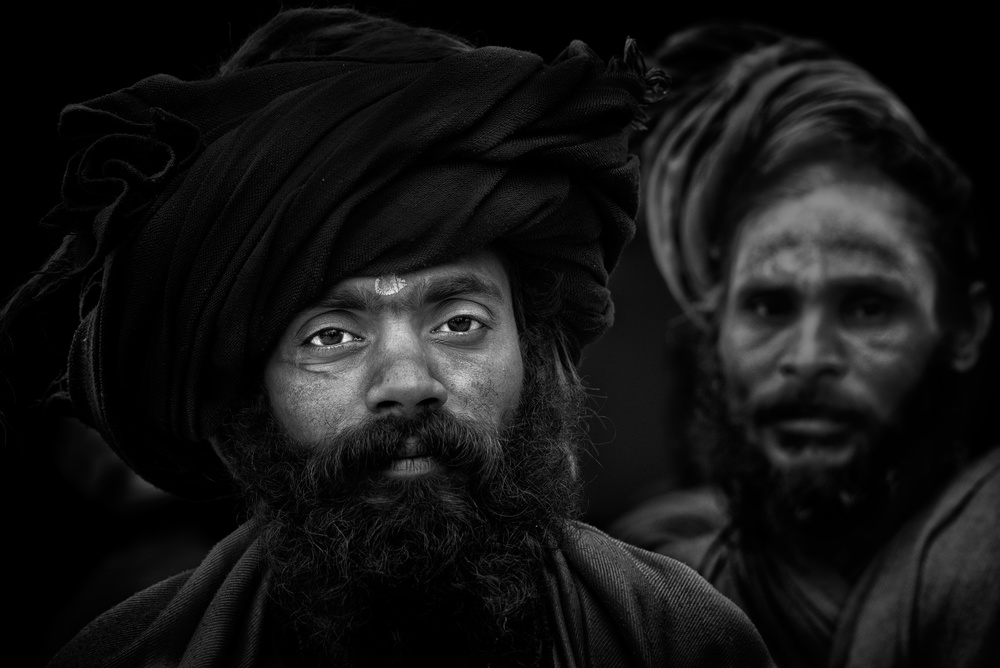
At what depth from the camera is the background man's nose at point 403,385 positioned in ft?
6.72

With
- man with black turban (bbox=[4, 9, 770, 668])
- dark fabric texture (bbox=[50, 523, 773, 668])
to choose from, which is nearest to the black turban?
man with black turban (bbox=[4, 9, 770, 668])

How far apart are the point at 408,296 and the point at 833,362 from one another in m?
1.53

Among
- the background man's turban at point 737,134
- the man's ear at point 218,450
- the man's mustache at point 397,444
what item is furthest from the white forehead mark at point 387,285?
the background man's turban at point 737,134

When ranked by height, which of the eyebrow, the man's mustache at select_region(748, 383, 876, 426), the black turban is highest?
the black turban

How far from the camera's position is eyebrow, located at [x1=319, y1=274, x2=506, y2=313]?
2.11m

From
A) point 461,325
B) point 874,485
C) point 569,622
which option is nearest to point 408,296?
point 461,325

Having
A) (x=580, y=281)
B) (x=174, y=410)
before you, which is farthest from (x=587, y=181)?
(x=174, y=410)

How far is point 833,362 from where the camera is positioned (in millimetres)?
3111

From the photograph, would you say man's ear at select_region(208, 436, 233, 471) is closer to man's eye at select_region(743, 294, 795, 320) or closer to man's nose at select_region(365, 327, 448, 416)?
man's nose at select_region(365, 327, 448, 416)

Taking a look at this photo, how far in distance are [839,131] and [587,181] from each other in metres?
1.30

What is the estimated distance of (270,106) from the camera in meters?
2.11

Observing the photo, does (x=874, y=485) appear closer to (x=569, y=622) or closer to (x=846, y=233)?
(x=846, y=233)

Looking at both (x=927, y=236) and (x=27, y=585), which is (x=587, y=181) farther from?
(x=27, y=585)

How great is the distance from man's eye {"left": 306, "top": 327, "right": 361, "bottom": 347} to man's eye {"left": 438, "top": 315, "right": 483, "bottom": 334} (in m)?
0.18
